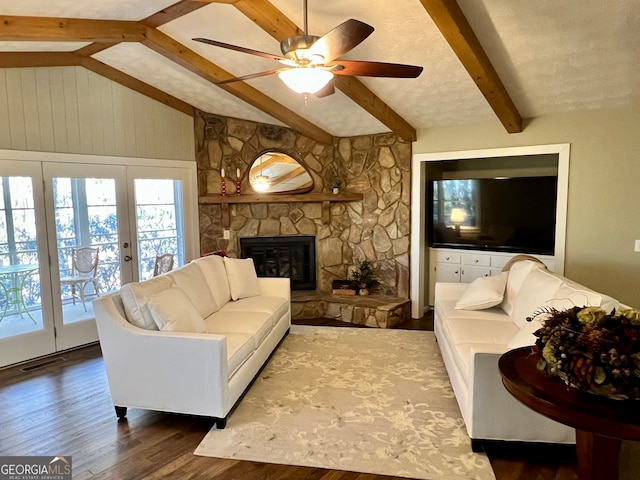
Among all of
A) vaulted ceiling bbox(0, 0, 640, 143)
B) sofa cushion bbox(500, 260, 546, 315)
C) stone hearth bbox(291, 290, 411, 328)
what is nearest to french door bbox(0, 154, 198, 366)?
vaulted ceiling bbox(0, 0, 640, 143)

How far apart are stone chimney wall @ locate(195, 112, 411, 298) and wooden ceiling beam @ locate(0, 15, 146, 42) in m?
2.01

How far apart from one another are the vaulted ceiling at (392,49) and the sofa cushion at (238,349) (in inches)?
93.5

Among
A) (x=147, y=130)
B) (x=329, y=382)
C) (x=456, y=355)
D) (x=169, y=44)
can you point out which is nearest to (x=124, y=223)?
(x=147, y=130)

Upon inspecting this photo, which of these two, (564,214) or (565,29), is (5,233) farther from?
(564,214)

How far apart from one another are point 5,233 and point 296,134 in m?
3.50

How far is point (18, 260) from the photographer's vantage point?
3.95 m

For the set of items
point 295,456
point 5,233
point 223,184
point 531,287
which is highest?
point 223,184

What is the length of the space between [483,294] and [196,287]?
2.61 m

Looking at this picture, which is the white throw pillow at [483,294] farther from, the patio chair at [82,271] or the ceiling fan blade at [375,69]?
the patio chair at [82,271]

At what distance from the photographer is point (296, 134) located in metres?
5.68

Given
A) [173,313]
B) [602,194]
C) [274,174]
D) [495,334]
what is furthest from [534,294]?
[274,174]

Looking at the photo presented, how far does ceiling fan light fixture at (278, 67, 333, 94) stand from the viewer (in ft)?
8.23

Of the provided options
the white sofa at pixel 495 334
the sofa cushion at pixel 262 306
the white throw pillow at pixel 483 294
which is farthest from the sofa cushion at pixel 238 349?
the white throw pillow at pixel 483 294

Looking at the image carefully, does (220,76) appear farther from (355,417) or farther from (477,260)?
(477,260)
